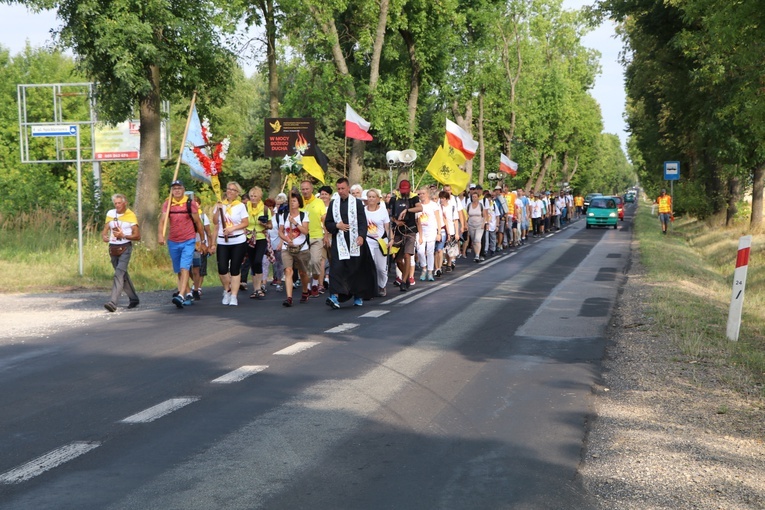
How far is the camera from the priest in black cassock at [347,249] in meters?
14.4

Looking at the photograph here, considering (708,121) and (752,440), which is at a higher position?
(708,121)

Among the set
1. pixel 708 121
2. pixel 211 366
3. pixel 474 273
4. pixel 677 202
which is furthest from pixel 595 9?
pixel 211 366

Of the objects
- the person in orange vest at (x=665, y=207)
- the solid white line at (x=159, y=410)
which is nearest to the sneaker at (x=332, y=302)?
the solid white line at (x=159, y=410)

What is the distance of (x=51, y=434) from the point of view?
651 centimetres

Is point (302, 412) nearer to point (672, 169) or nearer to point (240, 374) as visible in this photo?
point (240, 374)

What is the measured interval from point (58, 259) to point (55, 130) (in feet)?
11.5

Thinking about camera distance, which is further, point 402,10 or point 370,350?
point 402,10

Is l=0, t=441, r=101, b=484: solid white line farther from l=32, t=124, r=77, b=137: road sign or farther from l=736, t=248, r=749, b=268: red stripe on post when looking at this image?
l=32, t=124, r=77, b=137: road sign

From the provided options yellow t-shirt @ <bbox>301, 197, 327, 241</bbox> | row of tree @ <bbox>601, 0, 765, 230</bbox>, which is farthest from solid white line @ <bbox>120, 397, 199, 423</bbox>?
row of tree @ <bbox>601, 0, 765, 230</bbox>

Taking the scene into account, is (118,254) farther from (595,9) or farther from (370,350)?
(595,9)

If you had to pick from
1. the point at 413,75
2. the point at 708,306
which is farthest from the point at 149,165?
the point at 413,75

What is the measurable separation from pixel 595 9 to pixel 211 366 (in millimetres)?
23538

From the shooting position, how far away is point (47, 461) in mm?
5820

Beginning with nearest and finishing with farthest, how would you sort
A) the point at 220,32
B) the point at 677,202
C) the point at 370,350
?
the point at 370,350
the point at 220,32
the point at 677,202
